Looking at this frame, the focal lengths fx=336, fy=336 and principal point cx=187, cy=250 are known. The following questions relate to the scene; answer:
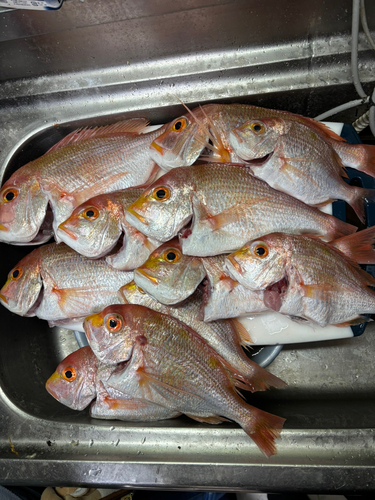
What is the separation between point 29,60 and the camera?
1479 mm

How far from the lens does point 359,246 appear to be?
46.1 inches

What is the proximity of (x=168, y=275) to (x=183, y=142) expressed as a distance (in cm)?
48

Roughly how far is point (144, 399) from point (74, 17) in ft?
4.72

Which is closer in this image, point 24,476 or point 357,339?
point 24,476

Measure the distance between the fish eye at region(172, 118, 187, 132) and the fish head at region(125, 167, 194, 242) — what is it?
0.22m

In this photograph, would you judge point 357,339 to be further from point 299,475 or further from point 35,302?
point 35,302

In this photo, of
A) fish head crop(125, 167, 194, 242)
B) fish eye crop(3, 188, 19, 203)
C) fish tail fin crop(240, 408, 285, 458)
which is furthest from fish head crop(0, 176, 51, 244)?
fish tail fin crop(240, 408, 285, 458)

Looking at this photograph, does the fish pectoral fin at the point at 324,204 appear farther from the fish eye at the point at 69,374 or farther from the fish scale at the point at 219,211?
the fish eye at the point at 69,374

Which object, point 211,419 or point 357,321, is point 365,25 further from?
point 211,419

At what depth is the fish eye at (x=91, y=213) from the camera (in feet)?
3.78

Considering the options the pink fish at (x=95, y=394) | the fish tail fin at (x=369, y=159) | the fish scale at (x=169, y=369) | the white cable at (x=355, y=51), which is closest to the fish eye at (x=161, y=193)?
the fish scale at (x=169, y=369)

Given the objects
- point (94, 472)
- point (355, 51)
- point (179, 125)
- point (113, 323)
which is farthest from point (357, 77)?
point (94, 472)

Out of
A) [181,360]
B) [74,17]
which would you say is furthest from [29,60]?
[181,360]

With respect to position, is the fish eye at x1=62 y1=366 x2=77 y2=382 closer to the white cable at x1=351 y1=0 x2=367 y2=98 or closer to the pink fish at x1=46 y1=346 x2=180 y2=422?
the pink fish at x1=46 y1=346 x2=180 y2=422
